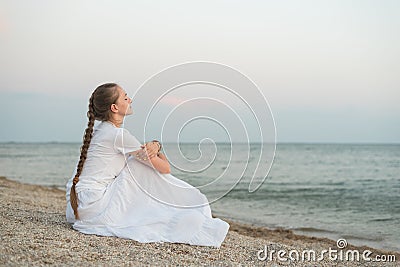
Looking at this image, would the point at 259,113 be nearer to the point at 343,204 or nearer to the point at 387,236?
the point at 387,236

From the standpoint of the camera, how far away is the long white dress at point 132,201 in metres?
5.11

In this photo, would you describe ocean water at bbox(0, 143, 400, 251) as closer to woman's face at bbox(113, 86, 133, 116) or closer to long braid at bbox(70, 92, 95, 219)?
woman's face at bbox(113, 86, 133, 116)

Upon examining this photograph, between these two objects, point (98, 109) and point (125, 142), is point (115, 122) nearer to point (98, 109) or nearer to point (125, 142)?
point (98, 109)

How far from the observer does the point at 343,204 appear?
16094 millimetres

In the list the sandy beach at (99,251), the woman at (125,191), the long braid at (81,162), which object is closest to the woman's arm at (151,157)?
the woman at (125,191)

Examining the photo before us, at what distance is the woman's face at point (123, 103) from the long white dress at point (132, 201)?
0.22m

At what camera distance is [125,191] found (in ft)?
17.2

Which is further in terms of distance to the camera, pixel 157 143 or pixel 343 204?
pixel 343 204

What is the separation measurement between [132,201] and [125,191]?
14 centimetres

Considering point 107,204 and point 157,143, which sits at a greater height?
point 157,143

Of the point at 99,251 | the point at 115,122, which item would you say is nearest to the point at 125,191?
the point at 115,122

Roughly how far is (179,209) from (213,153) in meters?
0.82

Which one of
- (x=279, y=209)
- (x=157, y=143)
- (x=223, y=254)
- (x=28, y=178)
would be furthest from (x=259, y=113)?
(x=28, y=178)

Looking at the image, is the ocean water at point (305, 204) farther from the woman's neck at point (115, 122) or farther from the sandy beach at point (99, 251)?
the sandy beach at point (99, 251)
